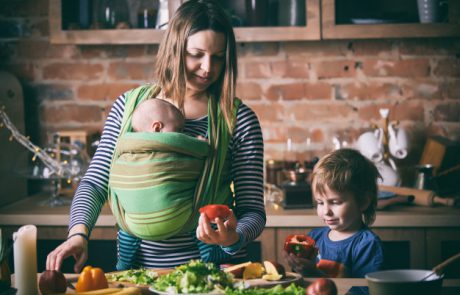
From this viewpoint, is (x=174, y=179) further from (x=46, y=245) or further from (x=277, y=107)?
(x=277, y=107)

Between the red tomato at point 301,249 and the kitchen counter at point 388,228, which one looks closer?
the red tomato at point 301,249

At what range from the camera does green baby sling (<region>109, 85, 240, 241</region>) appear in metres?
1.89

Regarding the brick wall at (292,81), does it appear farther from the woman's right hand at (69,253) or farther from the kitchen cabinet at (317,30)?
the woman's right hand at (69,253)

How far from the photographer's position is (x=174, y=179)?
1.90 metres

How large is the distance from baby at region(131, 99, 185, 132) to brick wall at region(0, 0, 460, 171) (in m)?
1.53

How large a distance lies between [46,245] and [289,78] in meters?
1.36

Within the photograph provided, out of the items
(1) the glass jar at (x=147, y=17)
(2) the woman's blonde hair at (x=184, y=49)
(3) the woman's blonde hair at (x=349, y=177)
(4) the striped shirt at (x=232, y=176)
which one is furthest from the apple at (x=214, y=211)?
(1) the glass jar at (x=147, y=17)

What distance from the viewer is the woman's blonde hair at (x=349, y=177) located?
7.63 ft

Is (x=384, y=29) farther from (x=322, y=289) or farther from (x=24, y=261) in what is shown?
(x=24, y=261)

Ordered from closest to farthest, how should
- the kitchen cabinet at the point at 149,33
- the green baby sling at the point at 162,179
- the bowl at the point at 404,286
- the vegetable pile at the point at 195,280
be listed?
the bowl at the point at 404,286 < the vegetable pile at the point at 195,280 < the green baby sling at the point at 162,179 < the kitchen cabinet at the point at 149,33

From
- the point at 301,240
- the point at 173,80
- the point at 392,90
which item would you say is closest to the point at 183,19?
the point at 173,80

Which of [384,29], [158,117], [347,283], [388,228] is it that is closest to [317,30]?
[384,29]

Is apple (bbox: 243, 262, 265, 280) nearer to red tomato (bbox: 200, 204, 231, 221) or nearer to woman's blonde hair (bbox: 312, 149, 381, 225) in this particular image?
red tomato (bbox: 200, 204, 231, 221)

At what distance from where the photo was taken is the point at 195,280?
1.56 m
